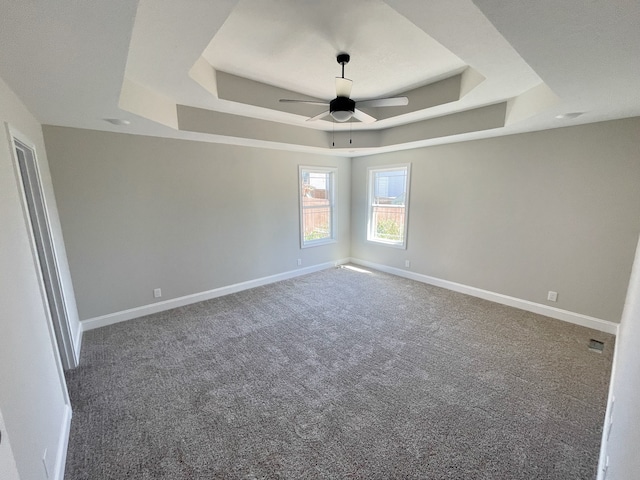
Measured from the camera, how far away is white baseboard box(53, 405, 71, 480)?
148cm

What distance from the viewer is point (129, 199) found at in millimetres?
3246

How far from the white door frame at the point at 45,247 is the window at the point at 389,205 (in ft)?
15.1

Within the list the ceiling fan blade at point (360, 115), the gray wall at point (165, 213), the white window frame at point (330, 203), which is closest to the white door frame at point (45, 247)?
the gray wall at point (165, 213)

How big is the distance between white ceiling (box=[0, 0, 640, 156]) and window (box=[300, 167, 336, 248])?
1.38m

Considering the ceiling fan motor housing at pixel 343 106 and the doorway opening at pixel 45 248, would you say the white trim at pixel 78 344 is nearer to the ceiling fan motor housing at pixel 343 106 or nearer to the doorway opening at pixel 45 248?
the doorway opening at pixel 45 248

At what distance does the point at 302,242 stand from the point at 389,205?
→ 1831 millimetres

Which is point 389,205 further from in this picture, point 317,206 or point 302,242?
point 302,242

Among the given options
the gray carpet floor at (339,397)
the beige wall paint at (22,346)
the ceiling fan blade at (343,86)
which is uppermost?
the ceiling fan blade at (343,86)

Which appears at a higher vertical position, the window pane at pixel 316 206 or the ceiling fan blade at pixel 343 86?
the ceiling fan blade at pixel 343 86

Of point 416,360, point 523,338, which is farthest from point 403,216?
point 416,360

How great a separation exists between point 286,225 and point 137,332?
8.67 feet

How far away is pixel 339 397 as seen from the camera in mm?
2102

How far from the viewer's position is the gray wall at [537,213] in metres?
2.84

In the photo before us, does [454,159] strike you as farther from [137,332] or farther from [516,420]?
[137,332]
